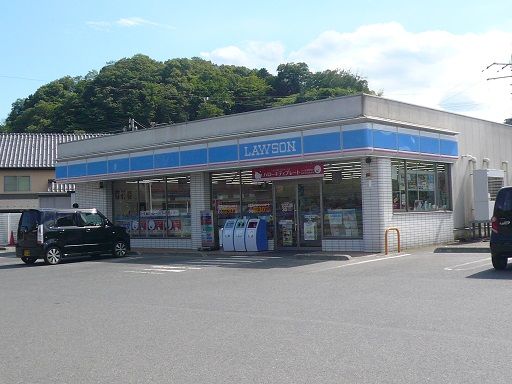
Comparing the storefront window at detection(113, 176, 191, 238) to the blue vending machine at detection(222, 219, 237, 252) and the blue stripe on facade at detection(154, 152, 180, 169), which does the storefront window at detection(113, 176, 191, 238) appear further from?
the blue vending machine at detection(222, 219, 237, 252)

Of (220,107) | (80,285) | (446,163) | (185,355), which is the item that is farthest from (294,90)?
(185,355)

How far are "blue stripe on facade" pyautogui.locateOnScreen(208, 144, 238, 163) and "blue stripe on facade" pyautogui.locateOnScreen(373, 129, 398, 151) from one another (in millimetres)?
5291

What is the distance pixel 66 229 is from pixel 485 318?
16.3m

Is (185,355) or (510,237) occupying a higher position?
(510,237)

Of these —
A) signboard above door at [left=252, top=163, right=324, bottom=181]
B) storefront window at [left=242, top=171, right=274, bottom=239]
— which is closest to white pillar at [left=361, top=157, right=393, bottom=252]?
signboard above door at [left=252, top=163, right=324, bottom=181]

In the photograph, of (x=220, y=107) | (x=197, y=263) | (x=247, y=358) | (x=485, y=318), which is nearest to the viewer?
(x=247, y=358)

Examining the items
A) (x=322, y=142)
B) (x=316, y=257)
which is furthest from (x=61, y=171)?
(x=316, y=257)

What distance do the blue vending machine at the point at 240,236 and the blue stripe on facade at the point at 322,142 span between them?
3.87m

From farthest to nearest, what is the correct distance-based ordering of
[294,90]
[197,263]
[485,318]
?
[294,90] < [197,263] < [485,318]

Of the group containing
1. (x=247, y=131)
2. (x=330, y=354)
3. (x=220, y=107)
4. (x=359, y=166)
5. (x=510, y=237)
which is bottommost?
(x=330, y=354)

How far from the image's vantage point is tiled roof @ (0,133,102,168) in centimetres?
4631

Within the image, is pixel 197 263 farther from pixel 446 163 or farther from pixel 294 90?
pixel 294 90

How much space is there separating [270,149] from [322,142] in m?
2.11

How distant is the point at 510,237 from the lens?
13.6 meters
